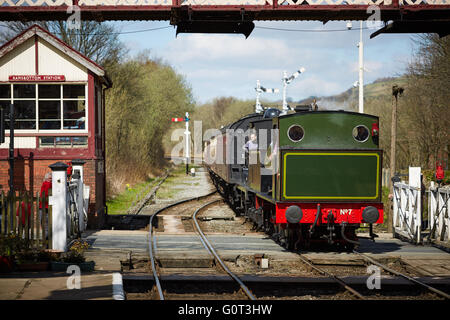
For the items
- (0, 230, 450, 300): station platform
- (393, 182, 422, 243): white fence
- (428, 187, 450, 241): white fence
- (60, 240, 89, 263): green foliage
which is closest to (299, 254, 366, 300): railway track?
(0, 230, 450, 300): station platform

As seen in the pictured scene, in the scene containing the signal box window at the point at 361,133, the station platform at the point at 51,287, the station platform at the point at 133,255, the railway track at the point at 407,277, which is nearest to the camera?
the station platform at the point at 51,287

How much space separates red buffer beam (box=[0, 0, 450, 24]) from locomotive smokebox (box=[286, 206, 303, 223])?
379cm

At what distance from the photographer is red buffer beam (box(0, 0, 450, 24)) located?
10.4 meters

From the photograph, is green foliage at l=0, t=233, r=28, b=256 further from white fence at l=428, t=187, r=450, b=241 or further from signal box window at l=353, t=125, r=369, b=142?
white fence at l=428, t=187, r=450, b=241

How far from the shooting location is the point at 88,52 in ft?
109

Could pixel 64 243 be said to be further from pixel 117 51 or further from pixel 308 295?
pixel 117 51

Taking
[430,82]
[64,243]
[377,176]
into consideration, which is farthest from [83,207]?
[430,82]

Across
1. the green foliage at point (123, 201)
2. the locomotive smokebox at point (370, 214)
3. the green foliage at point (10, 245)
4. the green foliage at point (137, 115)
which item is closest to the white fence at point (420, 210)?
the locomotive smokebox at point (370, 214)

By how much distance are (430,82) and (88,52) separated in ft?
61.0

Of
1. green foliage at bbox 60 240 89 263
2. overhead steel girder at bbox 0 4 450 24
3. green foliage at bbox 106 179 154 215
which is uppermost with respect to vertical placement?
overhead steel girder at bbox 0 4 450 24

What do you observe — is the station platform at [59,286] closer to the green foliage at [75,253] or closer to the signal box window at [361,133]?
the green foliage at [75,253]

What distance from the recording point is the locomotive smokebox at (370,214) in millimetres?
12034

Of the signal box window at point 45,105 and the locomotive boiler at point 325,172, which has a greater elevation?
the signal box window at point 45,105

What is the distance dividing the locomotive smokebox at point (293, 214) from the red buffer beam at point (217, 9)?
379 centimetres
